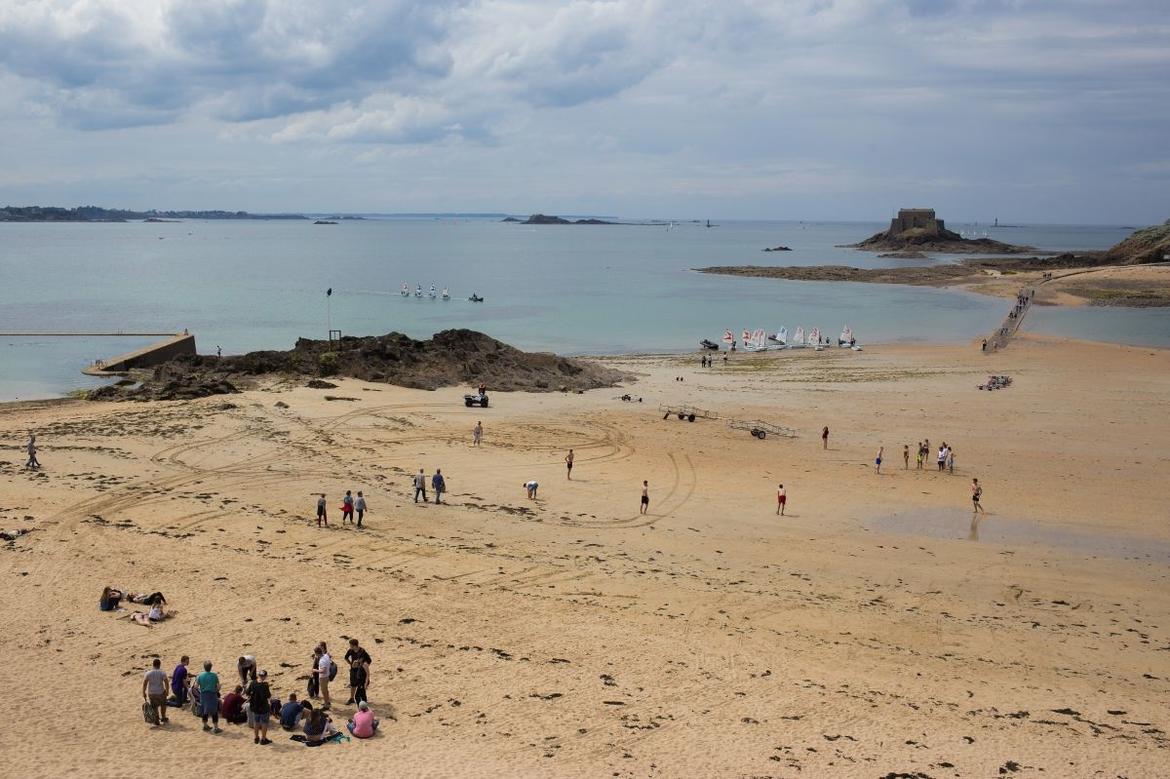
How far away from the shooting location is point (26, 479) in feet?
73.8

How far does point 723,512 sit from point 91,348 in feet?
142

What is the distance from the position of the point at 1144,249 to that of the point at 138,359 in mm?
112122

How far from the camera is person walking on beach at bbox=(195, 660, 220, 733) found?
1170 centimetres

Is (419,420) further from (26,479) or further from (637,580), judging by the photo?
(637,580)

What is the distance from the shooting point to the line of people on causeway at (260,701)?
37.9ft

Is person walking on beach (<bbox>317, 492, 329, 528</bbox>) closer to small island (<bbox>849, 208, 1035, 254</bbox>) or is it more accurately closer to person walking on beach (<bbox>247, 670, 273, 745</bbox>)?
person walking on beach (<bbox>247, 670, 273, 745</bbox>)

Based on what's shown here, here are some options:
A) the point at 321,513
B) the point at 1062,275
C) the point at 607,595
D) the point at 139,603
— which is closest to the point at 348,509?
the point at 321,513

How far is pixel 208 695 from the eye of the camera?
11.7 meters

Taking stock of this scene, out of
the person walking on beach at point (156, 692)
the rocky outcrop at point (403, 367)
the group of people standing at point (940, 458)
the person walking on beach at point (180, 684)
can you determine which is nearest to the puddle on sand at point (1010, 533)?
the group of people standing at point (940, 458)

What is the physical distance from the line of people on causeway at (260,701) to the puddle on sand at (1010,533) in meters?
13.2

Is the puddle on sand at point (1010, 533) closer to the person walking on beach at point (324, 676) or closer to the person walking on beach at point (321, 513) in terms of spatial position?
the person walking on beach at point (321, 513)

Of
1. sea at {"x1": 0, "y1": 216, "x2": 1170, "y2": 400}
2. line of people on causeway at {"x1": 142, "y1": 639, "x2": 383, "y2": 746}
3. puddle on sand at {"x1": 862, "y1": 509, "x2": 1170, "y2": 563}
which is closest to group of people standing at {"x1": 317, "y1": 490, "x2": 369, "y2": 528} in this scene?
line of people on causeway at {"x1": 142, "y1": 639, "x2": 383, "y2": 746}

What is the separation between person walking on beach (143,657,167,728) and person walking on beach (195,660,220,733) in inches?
17.1

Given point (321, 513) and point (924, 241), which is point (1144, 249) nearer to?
point (924, 241)
